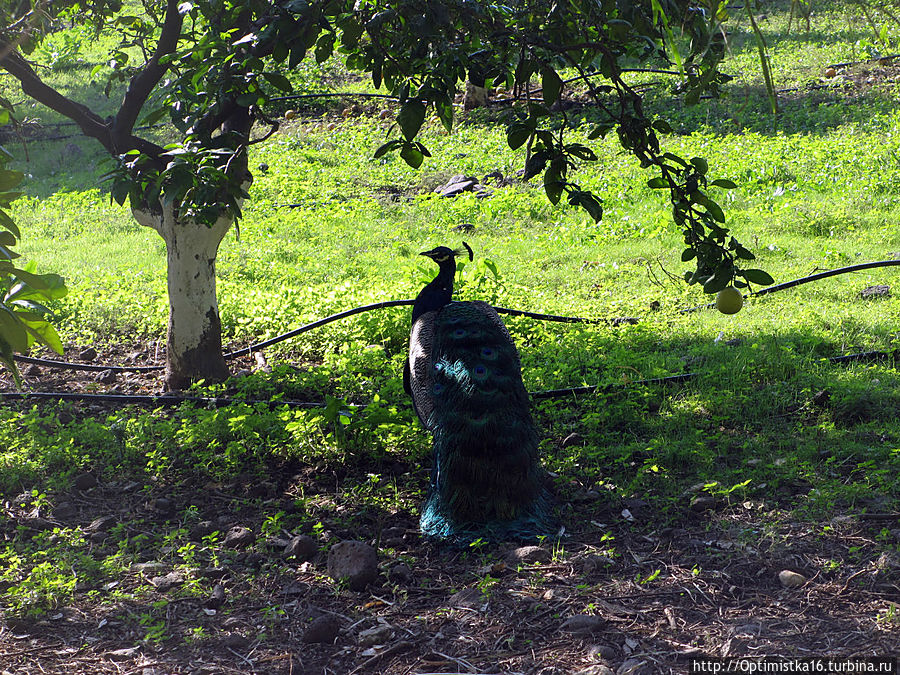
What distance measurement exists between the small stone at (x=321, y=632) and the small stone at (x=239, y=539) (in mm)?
834

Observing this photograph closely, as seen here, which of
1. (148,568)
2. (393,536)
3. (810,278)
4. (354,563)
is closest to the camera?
(354,563)

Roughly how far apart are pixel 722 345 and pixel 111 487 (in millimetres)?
4044

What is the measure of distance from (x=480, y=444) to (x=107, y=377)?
3677 mm

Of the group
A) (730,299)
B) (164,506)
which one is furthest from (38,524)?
(730,299)

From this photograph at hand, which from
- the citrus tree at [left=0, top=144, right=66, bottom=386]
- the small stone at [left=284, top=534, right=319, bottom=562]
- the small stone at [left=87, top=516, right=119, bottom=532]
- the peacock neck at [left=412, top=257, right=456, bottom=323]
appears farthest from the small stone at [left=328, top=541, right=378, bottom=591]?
the peacock neck at [left=412, top=257, right=456, bottom=323]

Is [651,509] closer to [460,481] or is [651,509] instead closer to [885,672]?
[460,481]

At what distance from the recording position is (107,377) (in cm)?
634

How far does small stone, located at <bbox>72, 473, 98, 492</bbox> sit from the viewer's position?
14.9 ft

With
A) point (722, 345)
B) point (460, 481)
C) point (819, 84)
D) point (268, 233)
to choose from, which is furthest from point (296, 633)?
Result: point (819, 84)

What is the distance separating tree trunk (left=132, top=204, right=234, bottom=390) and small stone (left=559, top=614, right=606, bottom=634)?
3.44 m

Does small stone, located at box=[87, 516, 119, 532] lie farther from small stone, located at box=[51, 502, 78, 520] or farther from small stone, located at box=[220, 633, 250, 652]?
small stone, located at box=[220, 633, 250, 652]

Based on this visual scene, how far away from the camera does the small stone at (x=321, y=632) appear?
313 cm

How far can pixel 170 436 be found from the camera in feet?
16.2

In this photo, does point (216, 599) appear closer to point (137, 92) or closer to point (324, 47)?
point (324, 47)
